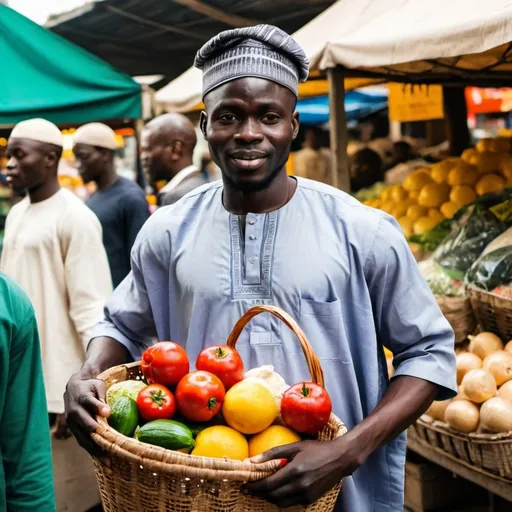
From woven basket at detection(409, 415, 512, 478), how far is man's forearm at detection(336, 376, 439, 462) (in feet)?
4.72

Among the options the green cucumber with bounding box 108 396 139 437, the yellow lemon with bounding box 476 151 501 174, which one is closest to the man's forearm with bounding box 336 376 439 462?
the green cucumber with bounding box 108 396 139 437

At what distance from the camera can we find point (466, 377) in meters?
3.52

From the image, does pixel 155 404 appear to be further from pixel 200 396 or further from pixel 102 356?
pixel 102 356

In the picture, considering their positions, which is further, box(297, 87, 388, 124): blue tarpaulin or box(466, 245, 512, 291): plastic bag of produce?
box(297, 87, 388, 124): blue tarpaulin

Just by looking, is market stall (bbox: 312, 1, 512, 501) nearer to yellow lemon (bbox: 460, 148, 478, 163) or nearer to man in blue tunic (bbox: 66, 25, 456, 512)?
yellow lemon (bbox: 460, 148, 478, 163)

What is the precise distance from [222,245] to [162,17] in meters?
6.46

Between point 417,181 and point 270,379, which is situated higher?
point 417,181

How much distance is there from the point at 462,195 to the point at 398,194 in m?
0.65

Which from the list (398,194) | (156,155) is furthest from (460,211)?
(156,155)

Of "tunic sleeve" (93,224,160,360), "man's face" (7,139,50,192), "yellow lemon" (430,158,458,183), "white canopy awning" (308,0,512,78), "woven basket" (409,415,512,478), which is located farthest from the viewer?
"yellow lemon" (430,158,458,183)

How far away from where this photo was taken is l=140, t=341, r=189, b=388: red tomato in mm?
1907

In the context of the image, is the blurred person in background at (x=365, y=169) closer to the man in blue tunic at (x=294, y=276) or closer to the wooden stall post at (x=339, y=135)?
the wooden stall post at (x=339, y=135)

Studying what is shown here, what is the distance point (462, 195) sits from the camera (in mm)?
5375

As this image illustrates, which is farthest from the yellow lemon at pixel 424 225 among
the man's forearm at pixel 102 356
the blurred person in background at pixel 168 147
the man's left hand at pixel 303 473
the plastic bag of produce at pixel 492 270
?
the man's left hand at pixel 303 473
